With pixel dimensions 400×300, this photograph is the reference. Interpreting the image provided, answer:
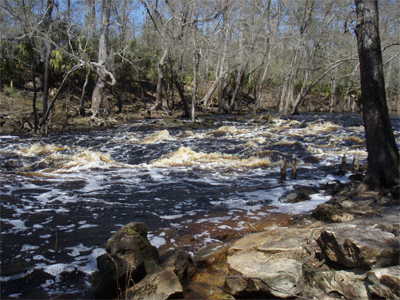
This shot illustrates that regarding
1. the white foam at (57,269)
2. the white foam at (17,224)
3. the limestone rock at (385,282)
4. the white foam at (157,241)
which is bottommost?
the white foam at (57,269)

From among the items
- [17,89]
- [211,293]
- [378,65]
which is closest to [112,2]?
[17,89]

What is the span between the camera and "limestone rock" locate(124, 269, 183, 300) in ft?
10.2

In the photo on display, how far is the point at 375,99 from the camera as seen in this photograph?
5.46 metres

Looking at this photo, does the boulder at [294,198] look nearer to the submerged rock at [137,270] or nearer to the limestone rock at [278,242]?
the limestone rock at [278,242]

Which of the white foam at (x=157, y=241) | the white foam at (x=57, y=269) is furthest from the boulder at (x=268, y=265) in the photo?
the white foam at (x=57, y=269)

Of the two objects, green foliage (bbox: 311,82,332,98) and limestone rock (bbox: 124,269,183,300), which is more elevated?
green foliage (bbox: 311,82,332,98)

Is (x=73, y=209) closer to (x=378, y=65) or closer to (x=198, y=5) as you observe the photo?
(x=378, y=65)

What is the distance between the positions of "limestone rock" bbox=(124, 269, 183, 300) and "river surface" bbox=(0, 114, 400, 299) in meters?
0.61

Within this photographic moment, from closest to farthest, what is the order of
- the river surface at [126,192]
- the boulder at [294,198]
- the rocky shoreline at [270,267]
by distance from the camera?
the rocky shoreline at [270,267] → the river surface at [126,192] → the boulder at [294,198]

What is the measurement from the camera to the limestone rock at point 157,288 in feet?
10.2

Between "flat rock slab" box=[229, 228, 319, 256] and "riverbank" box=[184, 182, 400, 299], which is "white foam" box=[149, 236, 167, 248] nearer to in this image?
"riverbank" box=[184, 182, 400, 299]

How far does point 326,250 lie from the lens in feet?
11.0

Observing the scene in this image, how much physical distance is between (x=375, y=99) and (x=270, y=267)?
3969 mm

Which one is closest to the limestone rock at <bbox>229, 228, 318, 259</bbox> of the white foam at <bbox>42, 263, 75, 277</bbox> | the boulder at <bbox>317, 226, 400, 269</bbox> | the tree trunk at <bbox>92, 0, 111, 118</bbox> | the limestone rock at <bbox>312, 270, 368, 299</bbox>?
the boulder at <bbox>317, 226, 400, 269</bbox>
